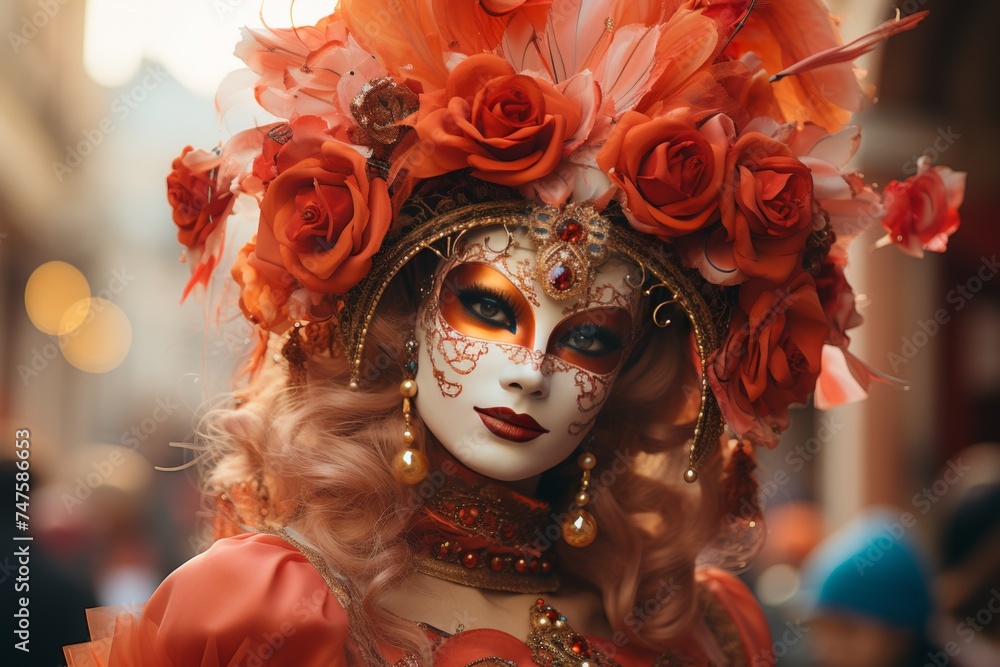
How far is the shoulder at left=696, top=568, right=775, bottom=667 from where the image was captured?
209 cm

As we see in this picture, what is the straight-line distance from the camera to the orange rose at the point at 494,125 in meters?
1.57

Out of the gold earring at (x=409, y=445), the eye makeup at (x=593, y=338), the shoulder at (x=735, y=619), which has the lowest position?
the shoulder at (x=735, y=619)

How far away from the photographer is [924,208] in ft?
6.33

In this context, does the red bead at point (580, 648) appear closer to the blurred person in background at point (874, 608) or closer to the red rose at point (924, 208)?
the red rose at point (924, 208)

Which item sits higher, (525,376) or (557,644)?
(525,376)

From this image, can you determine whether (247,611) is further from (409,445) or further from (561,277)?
(561,277)

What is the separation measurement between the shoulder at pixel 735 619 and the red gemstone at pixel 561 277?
0.92 metres

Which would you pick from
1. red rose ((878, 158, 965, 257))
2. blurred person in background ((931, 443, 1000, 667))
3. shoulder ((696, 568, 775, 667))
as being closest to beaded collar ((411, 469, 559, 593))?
shoulder ((696, 568, 775, 667))

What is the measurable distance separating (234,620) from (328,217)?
0.65 m

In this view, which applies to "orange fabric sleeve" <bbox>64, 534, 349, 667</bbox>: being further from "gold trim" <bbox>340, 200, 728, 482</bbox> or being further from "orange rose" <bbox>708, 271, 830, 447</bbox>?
"orange rose" <bbox>708, 271, 830, 447</bbox>

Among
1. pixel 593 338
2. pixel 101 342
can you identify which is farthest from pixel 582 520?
pixel 101 342

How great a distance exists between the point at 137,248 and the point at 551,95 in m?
8.74

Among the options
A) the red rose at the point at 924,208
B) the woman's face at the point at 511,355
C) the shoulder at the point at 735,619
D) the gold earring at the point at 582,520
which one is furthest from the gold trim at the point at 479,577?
the red rose at the point at 924,208

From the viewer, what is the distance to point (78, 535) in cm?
350
